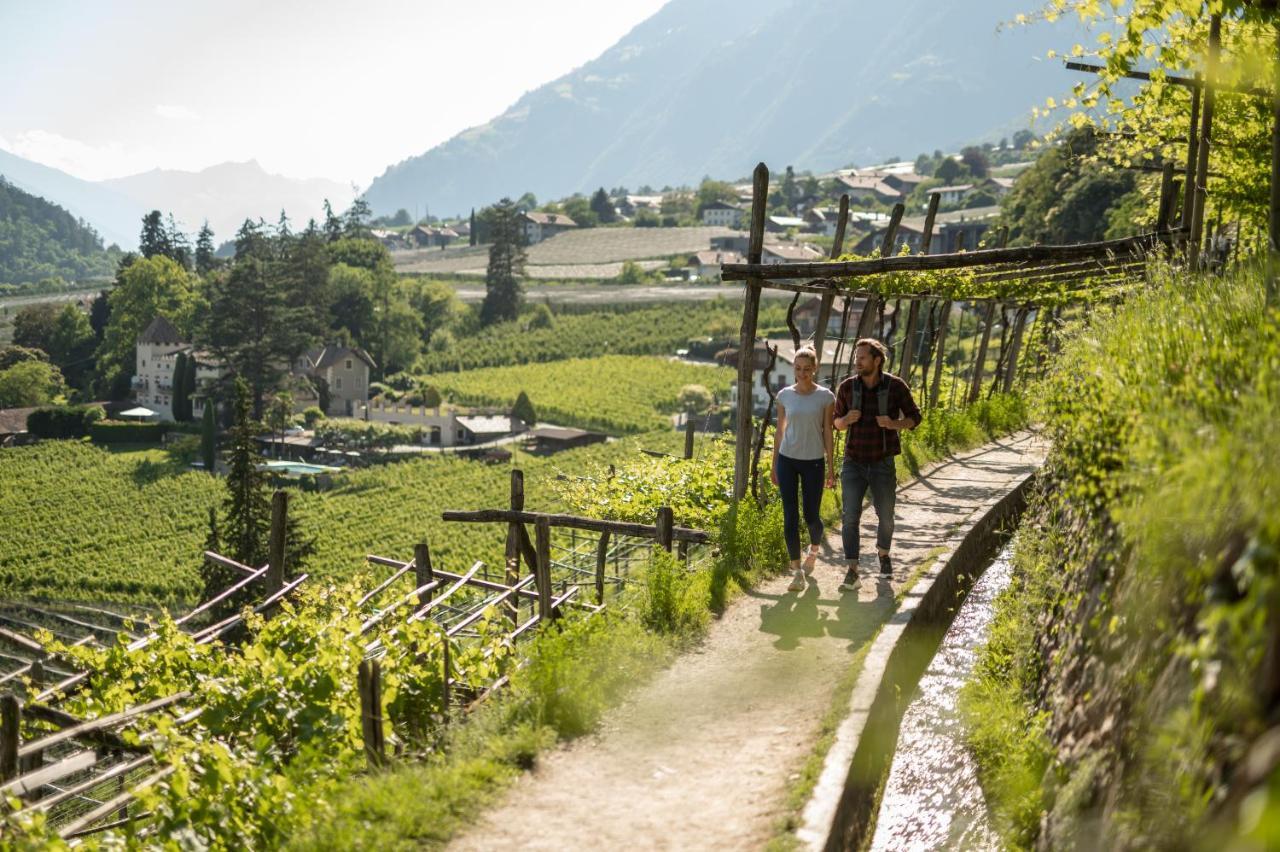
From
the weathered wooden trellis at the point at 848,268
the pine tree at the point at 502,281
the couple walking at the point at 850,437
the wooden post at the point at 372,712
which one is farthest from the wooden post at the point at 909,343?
the pine tree at the point at 502,281

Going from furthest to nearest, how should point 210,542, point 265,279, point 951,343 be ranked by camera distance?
point 265,279 < point 951,343 < point 210,542

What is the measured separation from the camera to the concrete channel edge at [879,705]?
5.46 meters

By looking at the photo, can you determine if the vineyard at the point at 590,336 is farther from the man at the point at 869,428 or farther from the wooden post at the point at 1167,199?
the man at the point at 869,428

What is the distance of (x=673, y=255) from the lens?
136m

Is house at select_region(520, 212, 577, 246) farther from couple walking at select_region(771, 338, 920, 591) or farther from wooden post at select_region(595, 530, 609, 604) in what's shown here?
couple walking at select_region(771, 338, 920, 591)

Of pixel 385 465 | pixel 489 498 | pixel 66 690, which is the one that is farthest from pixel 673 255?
pixel 66 690

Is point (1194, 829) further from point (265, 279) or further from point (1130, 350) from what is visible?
point (265, 279)

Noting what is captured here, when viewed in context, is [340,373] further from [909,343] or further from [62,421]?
[909,343]

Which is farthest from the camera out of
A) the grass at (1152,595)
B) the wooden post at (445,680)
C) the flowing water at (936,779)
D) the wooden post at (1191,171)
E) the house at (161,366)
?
the house at (161,366)

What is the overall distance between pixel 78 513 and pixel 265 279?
3038 cm

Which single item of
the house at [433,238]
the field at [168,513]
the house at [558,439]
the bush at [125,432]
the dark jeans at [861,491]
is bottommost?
the field at [168,513]

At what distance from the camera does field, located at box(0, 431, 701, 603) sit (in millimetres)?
47000

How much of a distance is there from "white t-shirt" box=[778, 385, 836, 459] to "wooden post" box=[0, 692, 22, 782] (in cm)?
528

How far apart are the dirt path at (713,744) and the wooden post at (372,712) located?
0.86 meters
